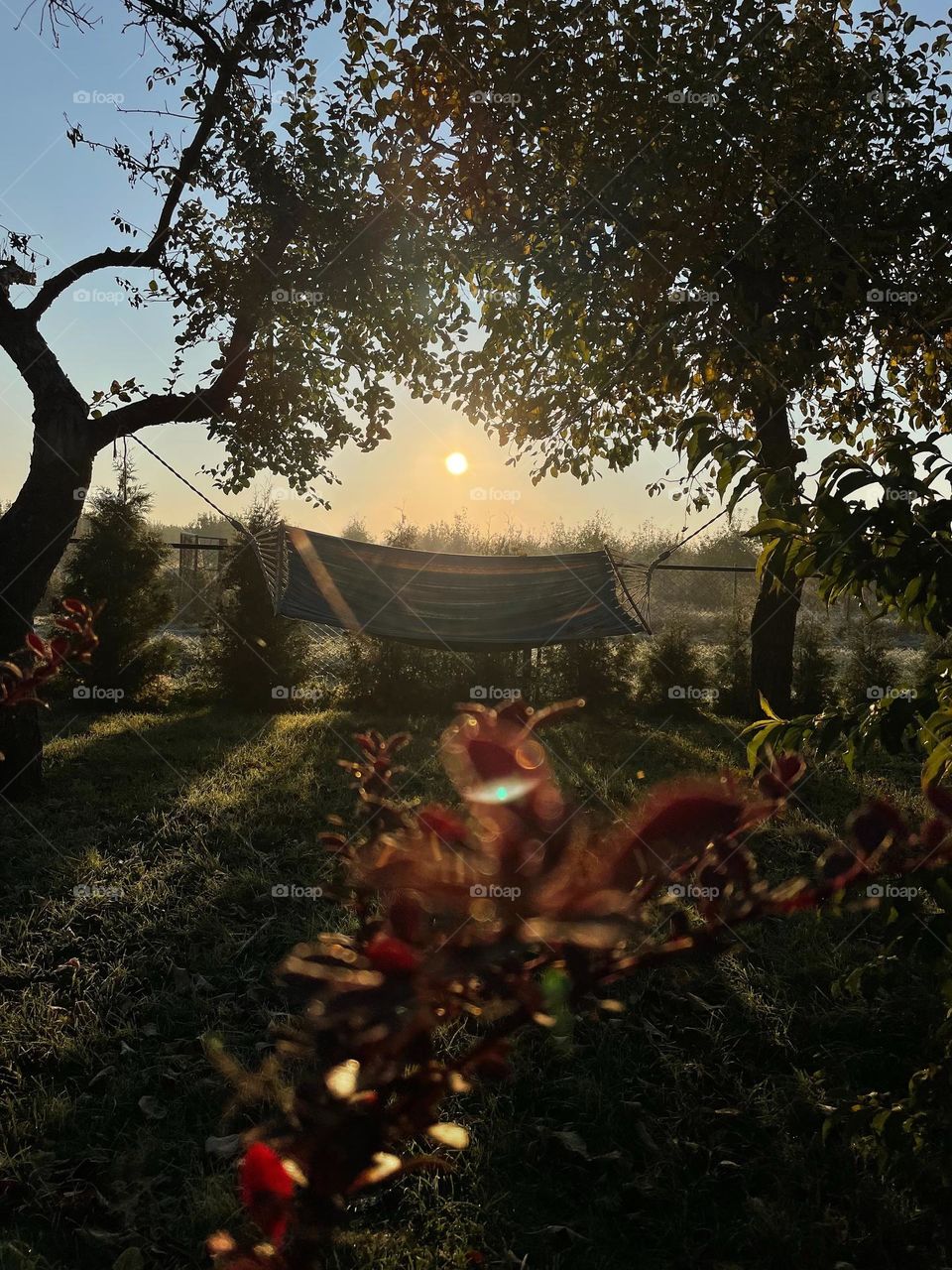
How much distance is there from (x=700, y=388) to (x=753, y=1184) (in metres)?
5.12

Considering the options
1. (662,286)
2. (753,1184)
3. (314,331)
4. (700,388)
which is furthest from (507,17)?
(753,1184)

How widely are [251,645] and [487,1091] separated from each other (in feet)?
21.1

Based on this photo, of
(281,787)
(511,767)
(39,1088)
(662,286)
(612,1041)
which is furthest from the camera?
(662,286)

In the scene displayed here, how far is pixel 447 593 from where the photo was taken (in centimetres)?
724

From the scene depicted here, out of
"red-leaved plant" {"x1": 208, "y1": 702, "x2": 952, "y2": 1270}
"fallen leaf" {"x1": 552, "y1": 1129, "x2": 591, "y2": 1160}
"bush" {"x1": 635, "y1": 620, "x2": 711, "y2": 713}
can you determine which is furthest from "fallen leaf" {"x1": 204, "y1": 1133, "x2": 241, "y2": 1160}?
"bush" {"x1": 635, "y1": 620, "x2": 711, "y2": 713}

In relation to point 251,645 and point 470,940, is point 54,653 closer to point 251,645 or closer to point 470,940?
point 470,940

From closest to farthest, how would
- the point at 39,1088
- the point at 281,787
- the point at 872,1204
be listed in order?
the point at 872,1204 → the point at 39,1088 → the point at 281,787

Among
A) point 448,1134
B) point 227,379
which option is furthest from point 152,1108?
point 227,379

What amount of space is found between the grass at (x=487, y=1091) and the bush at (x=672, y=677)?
14.0ft

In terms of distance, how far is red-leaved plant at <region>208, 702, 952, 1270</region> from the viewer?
1.40 ft

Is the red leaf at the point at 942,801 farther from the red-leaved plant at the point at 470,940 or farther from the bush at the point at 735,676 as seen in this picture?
the bush at the point at 735,676

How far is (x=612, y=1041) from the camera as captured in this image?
7.72ft

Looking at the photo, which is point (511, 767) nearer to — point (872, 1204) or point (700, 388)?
point (872, 1204)

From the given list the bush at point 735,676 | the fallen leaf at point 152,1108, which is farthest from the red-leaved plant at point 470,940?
the bush at point 735,676
